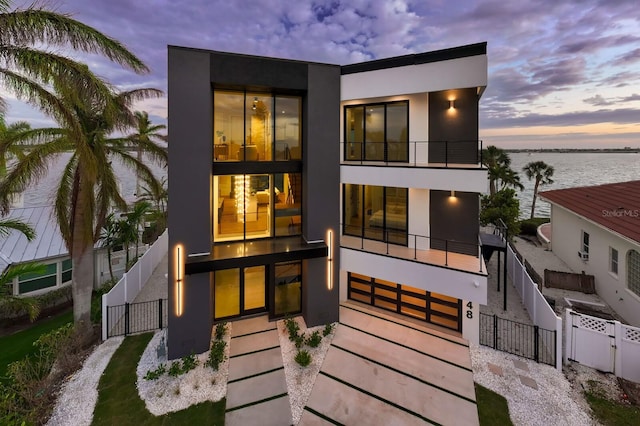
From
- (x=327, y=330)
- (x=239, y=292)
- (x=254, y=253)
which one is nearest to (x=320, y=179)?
(x=254, y=253)

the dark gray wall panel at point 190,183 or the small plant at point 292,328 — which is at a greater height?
the dark gray wall panel at point 190,183

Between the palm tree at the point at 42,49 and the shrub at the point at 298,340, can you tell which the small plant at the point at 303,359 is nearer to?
the shrub at the point at 298,340

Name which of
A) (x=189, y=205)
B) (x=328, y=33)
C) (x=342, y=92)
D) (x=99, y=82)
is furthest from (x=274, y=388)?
(x=328, y=33)

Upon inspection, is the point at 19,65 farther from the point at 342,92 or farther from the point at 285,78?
the point at 342,92

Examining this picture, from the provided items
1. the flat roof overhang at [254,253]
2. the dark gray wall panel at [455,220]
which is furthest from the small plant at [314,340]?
the dark gray wall panel at [455,220]

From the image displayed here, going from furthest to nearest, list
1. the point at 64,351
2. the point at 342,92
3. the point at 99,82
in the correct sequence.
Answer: the point at 342,92
the point at 64,351
the point at 99,82

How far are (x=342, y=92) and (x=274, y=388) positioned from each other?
11.1 meters

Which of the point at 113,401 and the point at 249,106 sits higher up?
the point at 249,106

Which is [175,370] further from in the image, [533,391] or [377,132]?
[377,132]

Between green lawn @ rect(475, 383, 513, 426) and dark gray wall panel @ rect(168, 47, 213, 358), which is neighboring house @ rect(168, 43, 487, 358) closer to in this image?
dark gray wall panel @ rect(168, 47, 213, 358)

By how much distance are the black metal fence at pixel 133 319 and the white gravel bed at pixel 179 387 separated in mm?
2122

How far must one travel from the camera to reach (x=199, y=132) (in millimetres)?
9641

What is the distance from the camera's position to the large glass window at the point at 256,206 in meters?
11.2

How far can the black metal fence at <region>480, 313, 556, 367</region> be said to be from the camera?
928 centimetres
